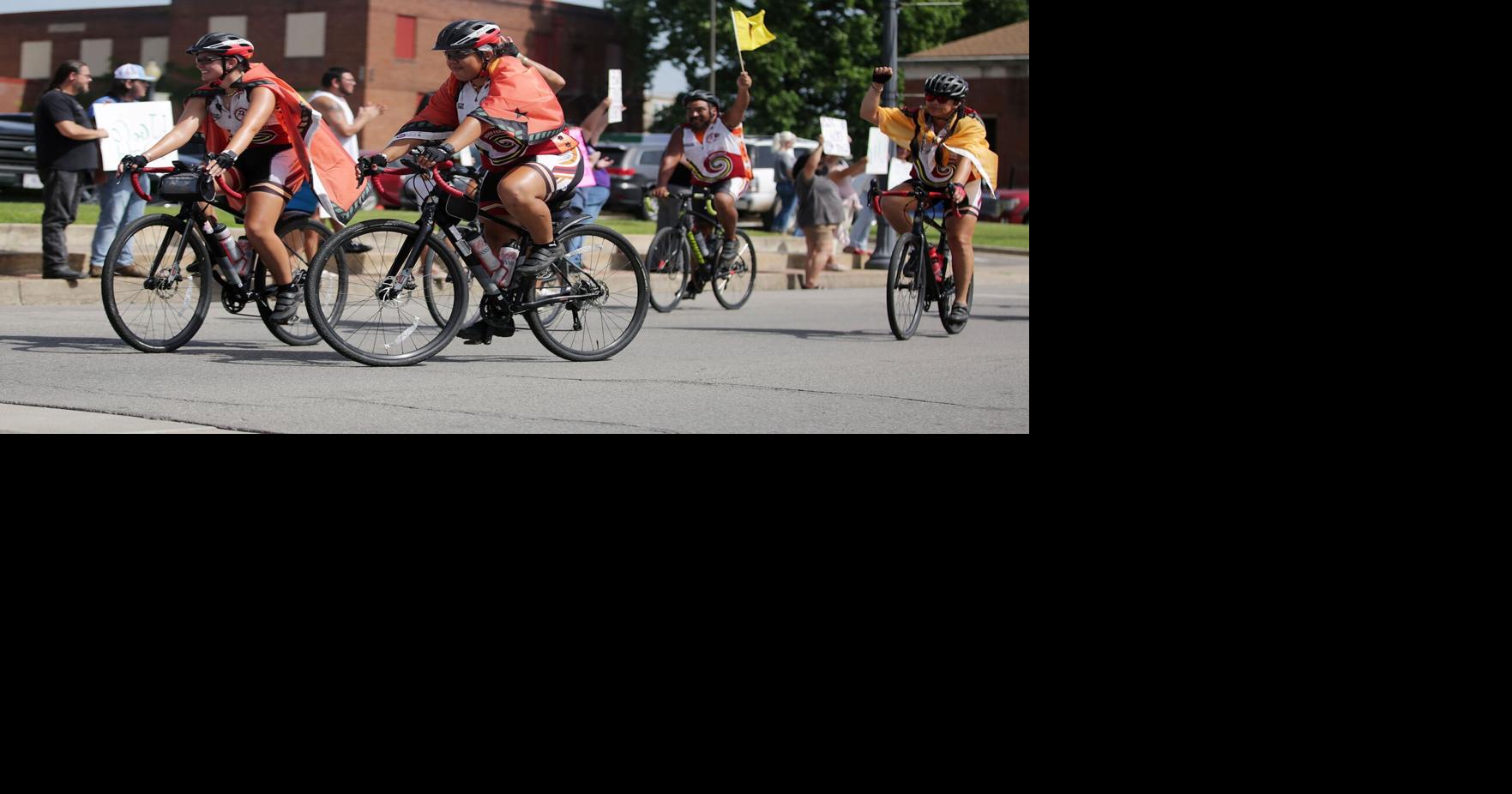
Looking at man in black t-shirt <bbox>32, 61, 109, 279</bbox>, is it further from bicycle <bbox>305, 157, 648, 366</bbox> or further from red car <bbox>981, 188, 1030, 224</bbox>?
red car <bbox>981, 188, 1030, 224</bbox>

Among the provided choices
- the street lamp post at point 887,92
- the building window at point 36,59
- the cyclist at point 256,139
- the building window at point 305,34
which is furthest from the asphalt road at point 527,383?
the building window at point 36,59

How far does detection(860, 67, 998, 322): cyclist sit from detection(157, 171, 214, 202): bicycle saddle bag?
3777 millimetres

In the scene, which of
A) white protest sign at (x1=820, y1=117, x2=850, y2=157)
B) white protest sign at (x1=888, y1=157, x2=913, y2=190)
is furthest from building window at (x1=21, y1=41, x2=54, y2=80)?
white protest sign at (x1=888, y1=157, x2=913, y2=190)

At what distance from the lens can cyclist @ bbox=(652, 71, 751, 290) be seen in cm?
1261

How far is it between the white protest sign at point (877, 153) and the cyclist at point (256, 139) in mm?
10259

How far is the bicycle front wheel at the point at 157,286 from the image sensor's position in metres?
8.30

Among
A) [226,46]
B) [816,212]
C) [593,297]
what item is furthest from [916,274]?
[816,212]

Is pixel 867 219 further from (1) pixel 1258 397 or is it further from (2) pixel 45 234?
(1) pixel 1258 397

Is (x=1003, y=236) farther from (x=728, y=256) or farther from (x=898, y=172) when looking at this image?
(x=728, y=256)

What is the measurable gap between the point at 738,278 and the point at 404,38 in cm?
4586

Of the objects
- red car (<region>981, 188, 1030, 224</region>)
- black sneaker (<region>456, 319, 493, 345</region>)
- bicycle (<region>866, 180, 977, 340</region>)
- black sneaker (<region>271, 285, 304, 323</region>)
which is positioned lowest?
black sneaker (<region>456, 319, 493, 345</region>)

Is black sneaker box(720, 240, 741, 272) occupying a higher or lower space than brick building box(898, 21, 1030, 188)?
lower

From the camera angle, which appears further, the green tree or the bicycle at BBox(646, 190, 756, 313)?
the green tree

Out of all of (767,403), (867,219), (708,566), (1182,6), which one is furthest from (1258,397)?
(867,219)
